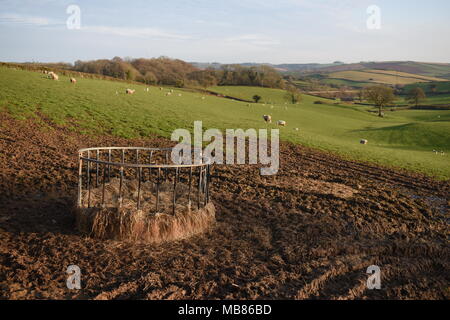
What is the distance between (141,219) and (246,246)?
2313mm

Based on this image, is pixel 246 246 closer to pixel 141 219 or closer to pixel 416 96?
pixel 141 219

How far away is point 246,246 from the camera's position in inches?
277

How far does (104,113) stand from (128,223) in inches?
677

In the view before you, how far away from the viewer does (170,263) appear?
6.16 metres

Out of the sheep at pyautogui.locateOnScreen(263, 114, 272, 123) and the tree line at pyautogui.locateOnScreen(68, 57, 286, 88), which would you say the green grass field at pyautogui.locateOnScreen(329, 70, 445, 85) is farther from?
the sheep at pyautogui.locateOnScreen(263, 114, 272, 123)

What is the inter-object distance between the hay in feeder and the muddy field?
27cm

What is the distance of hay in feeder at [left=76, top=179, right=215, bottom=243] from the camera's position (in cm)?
690

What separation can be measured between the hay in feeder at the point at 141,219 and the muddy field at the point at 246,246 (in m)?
0.27

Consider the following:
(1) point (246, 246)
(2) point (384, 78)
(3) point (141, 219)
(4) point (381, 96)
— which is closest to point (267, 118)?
(1) point (246, 246)

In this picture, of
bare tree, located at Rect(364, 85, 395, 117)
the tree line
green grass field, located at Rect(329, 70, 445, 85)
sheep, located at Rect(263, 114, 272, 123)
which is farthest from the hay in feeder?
green grass field, located at Rect(329, 70, 445, 85)

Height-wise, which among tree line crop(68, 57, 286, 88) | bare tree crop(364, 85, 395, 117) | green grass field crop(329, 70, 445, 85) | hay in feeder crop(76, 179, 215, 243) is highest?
green grass field crop(329, 70, 445, 85)

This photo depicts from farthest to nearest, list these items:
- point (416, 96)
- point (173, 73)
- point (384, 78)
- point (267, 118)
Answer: point (384, 78), point (173, 73), point (416, 96), point (267, 118)

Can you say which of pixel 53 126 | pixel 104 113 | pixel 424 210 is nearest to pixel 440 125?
pixel 424 210
